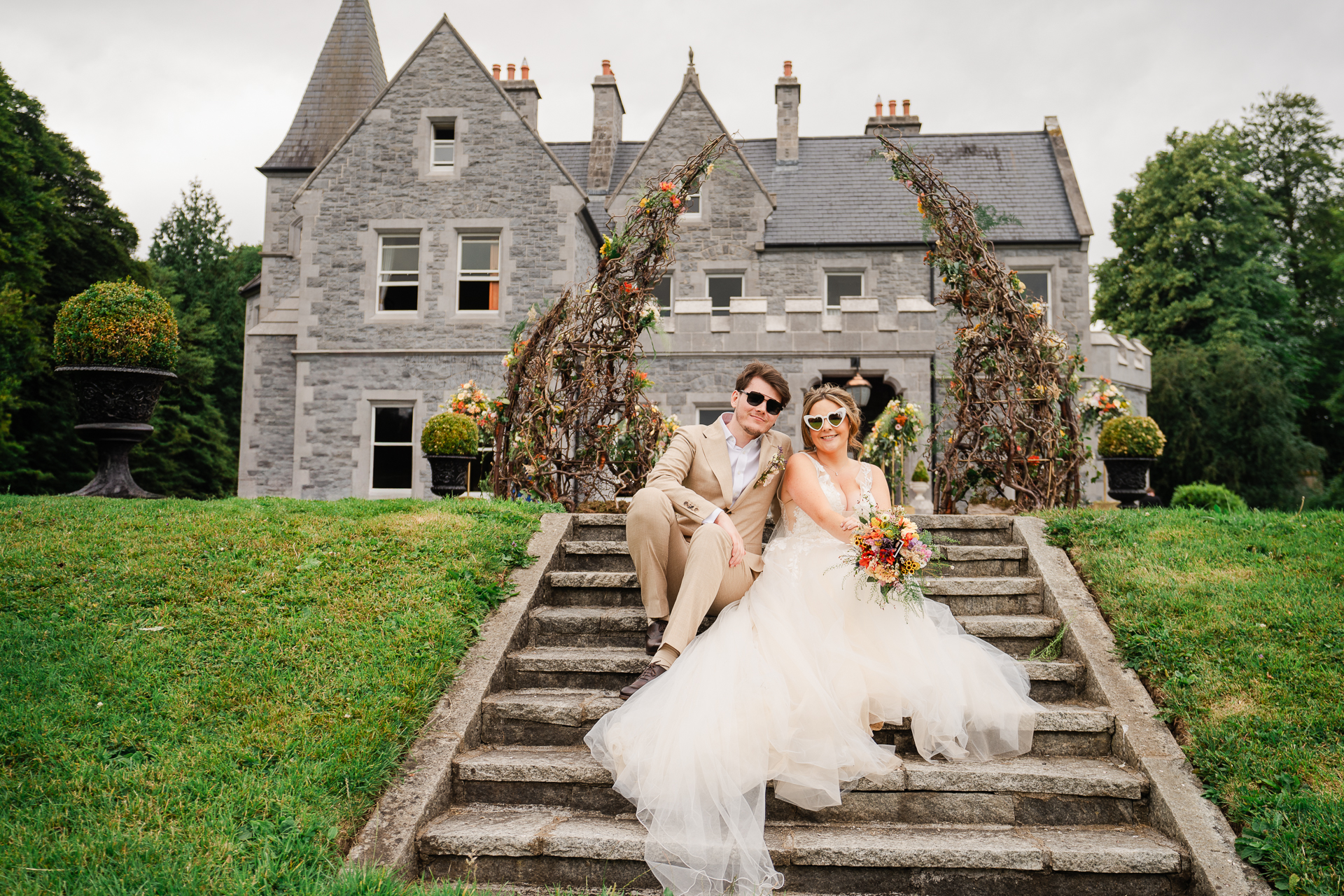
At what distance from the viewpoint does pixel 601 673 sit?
14.0 ft

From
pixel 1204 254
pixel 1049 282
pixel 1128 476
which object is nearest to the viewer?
pixel 1128 476

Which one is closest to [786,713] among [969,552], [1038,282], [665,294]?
[969,552]

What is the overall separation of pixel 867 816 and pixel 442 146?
16333 millimetres

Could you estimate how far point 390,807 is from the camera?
319 cm

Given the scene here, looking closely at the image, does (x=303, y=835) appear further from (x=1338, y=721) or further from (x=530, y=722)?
(x=1338, y=721)

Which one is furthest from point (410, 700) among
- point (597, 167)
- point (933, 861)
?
point (597, 167)

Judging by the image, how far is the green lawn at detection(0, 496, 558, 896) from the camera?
279cm

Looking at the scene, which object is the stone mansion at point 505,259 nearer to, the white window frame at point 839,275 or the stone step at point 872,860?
the white window frame at point 839,275

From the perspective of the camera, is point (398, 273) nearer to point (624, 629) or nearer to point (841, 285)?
point (841, 285)

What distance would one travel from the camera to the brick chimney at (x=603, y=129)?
809 inches

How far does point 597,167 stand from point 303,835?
19639 millimetres

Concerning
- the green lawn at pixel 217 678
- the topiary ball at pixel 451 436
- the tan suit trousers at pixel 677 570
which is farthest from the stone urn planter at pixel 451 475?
the tan suit trousers at pixel 677 570

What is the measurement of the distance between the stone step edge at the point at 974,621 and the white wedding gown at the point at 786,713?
0.50m

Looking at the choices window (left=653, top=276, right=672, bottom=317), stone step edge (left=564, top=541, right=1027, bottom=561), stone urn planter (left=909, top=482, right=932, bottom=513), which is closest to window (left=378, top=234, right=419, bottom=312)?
window (left=653, top=276, right=672, bottom=317)
